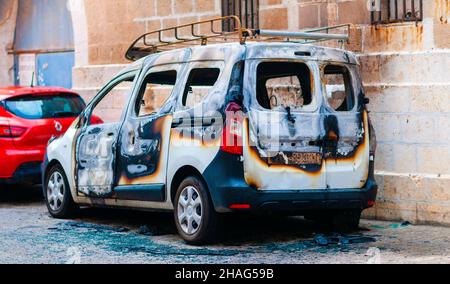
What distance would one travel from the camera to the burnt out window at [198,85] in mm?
9664

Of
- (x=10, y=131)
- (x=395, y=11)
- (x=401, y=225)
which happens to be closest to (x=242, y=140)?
(x=401, y=225)

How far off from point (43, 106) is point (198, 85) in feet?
13.3

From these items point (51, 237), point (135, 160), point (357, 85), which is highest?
point (357, 85)

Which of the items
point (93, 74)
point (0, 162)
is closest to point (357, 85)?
point (0, 162)

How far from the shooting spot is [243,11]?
45.3 ft

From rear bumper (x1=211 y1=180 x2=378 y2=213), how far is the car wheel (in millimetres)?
144

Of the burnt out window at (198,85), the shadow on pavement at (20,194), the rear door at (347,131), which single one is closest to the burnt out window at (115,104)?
the shadow on pavement at (20,194)

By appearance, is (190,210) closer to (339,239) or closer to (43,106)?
(339,239)

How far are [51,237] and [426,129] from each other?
4.13 metres

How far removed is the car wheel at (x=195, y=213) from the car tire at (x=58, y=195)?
2326mm

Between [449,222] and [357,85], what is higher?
[357,85]

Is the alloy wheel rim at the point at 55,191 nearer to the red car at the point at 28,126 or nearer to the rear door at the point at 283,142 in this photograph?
the red car at the point at 28,126

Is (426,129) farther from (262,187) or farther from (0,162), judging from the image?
(0,162)

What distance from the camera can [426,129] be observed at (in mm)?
11031
